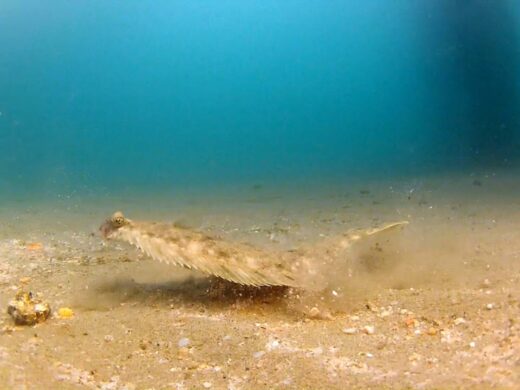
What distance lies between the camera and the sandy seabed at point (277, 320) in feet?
10.0

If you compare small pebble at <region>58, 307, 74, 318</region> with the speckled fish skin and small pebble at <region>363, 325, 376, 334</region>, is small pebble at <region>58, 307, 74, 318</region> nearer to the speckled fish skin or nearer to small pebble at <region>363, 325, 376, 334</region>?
the speckled fish skin

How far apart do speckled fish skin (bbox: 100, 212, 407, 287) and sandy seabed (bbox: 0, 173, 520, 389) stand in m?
0.25

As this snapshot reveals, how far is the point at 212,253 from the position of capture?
4.73 m

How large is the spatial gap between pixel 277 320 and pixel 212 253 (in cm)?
103

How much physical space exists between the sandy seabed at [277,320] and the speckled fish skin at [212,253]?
9.9 inches

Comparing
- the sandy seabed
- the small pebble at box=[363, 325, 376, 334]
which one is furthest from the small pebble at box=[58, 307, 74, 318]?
the small pebble at box=[363, 325, 376, 334]

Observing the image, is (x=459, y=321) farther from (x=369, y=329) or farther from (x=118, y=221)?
(x=118, y=221)

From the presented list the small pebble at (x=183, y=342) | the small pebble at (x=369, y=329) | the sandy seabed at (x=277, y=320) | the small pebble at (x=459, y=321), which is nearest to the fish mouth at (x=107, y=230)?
the sandy seabed at (x=277, y=320)

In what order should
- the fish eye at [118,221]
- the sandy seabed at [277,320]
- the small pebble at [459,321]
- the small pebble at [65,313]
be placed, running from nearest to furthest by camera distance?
the sandy seabed at [277,320] < the small pebble at [459,321] < the small pebble at [65,313] < the fish eye at [118,221]

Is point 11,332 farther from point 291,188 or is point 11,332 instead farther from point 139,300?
point 291,188

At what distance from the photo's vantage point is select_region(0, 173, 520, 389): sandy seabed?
305 cm

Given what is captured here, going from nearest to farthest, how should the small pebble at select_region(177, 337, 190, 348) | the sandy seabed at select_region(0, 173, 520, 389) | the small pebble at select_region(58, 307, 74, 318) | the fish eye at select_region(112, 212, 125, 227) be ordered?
the sandy seabed at select_region(0, 173, 520, 389)
the small pebble at select_region(177, 337, 190, 348)
the small pebble at select_region(58, 307, 74, 318)
the fish eye at select_region(112, 212, 125, 227)

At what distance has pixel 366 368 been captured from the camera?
3.09m

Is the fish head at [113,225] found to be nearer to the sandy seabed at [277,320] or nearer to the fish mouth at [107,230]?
the fish mouth at [107,230]
